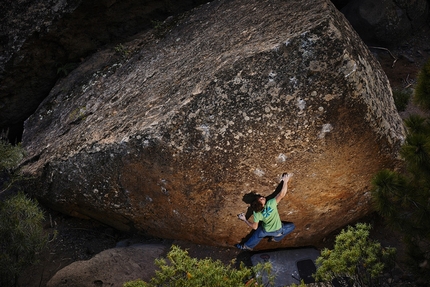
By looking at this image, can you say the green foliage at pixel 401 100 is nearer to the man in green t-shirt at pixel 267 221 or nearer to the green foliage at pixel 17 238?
the man in green t-shirt at pixel 267 221

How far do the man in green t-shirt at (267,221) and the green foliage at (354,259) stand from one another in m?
1.09

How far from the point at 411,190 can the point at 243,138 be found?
2.09 metres

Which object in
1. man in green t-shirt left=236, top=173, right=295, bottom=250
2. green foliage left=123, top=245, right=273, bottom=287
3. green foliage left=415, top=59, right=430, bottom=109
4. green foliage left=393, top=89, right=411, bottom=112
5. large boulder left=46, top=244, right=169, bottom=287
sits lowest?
green foliage left=393, top=89, right=411, bottom=112

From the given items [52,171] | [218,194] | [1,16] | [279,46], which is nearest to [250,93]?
[279,46]

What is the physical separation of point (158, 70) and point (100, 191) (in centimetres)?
231

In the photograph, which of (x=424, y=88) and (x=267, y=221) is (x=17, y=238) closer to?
(x=267, y=221)

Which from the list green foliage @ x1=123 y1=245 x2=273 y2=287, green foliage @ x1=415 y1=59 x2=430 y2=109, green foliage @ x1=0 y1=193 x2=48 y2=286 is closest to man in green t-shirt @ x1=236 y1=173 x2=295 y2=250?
green foliage @ x1=123 y1=245 x2=273 y2=287

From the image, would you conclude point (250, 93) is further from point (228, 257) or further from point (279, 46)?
point (228, 257)

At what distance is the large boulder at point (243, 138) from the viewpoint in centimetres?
600

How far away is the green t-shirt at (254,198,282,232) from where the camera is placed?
639cm

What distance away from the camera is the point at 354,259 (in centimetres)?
514

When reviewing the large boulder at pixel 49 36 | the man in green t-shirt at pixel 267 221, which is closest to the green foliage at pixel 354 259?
the man in green t-shirt at pixel 267 221

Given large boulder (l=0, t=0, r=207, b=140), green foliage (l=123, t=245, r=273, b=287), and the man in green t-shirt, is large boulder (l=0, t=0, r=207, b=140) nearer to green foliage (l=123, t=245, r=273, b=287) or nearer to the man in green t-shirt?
the man in green t-shirt

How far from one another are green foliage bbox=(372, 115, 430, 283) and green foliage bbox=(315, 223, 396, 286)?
348 mm
